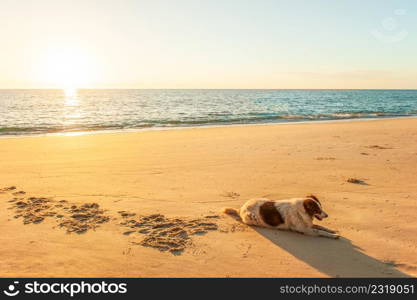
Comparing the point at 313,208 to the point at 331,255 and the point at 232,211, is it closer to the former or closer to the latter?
the point at 331,255

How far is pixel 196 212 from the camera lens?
639 cm

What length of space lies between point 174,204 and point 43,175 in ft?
14.3

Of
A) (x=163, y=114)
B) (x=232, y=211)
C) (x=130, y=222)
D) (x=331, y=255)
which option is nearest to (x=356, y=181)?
(x=232, y=211)

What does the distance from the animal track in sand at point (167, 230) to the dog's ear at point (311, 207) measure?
5.06 ft

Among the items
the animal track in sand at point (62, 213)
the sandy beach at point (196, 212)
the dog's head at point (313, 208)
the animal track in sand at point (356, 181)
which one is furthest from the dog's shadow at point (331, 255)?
the animal track in sand at point (356, 181)

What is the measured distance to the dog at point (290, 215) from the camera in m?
5.43

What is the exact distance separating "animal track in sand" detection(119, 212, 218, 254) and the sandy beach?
0.7 inches

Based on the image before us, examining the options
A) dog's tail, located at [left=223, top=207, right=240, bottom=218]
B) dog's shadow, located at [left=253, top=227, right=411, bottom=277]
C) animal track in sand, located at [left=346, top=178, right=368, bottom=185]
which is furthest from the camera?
animal track in sand, located at [left=346, top=178, right=368, bottom=185]

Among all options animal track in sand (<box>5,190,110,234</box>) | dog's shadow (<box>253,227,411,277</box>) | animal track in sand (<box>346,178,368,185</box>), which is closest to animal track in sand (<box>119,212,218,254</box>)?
animal track in sand (<box>5,190,110,234</box>)

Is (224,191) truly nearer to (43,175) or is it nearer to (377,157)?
(43,175)

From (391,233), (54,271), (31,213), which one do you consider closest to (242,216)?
(391,233)

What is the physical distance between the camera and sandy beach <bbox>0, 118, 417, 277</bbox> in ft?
15.1

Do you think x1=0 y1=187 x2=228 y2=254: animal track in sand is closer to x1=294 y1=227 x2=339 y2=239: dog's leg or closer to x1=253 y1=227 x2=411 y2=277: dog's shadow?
x1=253 y1=227 x2=411 y2=277: dog's shadow

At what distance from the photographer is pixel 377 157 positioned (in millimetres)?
11031
